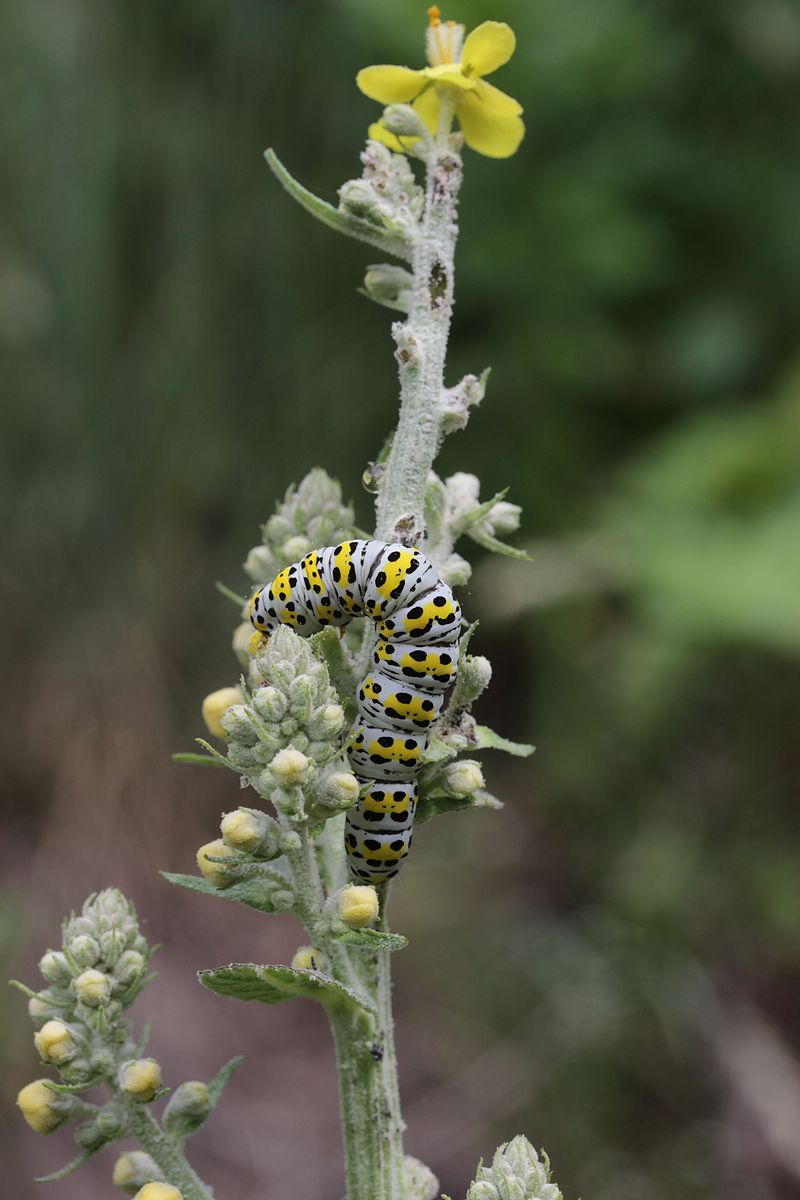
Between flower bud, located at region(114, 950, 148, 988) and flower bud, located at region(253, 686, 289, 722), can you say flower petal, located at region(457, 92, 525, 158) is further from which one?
flower bud, located at region(114, 950, 148, 988)

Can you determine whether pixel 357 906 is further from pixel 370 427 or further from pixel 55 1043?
pixel 370 427

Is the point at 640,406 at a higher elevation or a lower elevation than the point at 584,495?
higher

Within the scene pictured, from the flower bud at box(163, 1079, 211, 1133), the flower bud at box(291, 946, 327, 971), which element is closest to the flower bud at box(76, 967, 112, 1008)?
the flower bud at box(163, 1079, 211, 1133)

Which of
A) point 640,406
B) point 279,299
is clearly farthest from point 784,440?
point 279,299

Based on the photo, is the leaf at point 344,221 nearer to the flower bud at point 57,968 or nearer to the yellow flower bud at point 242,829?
the yellow flower bud at point 242,829

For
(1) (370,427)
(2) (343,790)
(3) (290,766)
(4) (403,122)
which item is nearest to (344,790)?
(2) (343,790)

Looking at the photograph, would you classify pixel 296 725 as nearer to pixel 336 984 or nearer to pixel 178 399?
pixel 336 984
